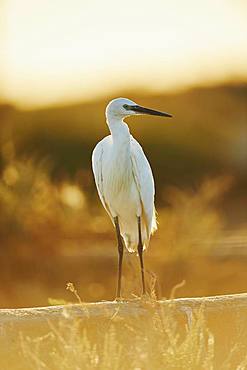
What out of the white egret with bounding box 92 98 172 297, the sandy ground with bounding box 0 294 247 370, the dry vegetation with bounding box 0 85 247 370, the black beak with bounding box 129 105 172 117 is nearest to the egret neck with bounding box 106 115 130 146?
the white egret with bounding box 92 98 172 297

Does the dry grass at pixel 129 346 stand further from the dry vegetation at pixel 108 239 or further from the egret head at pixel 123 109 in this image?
the egret head at pixel 123 109

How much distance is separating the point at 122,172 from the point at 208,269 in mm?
6119

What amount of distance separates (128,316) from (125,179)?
2.07 metres

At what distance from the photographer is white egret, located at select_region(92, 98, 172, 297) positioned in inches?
312

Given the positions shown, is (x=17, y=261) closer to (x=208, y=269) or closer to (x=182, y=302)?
(x=208, y=269)

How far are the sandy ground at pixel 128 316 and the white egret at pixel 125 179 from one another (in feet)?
4.99

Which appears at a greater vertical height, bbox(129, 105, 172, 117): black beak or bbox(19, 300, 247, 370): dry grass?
bbox(129, 105, 172, 117): black beak

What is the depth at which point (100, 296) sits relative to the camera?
1255cm

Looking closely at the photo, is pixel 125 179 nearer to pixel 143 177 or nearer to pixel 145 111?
pixel 143 177

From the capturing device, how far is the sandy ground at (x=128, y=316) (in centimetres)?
602

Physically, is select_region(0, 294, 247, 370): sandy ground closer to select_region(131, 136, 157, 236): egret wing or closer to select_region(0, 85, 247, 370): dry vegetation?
select_region(0, 85, 247, 370): dry vegetation

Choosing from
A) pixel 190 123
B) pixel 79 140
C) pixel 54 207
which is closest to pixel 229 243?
pixel 54 207

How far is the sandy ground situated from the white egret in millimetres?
1521

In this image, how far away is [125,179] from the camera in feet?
26.6
